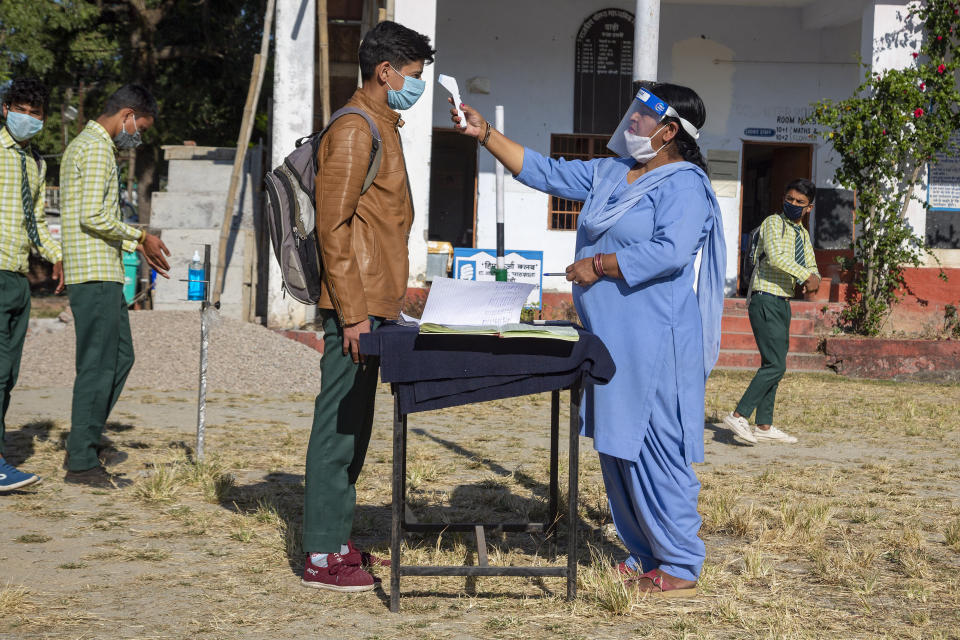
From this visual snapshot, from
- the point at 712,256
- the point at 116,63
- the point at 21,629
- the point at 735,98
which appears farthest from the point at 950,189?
the point at 116,63

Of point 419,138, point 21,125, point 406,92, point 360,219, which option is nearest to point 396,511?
point 360,219

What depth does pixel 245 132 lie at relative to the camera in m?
13.2

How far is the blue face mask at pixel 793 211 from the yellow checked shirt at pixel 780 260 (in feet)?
0.17

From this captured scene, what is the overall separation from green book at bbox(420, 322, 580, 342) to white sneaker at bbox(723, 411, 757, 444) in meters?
4.46

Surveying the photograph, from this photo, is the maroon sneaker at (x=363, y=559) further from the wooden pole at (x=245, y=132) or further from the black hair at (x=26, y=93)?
the wooden pole at (x=245, y=132)

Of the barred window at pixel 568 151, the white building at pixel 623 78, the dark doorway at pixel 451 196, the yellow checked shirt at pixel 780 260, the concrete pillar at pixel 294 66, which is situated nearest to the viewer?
the yellow checked shirt at pixel 780 260

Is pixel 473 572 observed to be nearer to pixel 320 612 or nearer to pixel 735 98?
pixel 320 612

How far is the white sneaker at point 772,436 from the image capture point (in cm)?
793

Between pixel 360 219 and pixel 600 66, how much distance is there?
12911 millimetres

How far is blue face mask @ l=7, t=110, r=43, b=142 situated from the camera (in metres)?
5.77

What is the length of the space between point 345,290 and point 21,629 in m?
1.63

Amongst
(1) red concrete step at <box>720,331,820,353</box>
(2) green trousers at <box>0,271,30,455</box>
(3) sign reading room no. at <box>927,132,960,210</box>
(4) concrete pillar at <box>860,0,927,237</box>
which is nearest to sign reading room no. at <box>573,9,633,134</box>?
(4) concrete pillar at <box>860,0,927,237</box>

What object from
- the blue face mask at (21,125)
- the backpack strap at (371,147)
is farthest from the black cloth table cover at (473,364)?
the blue face mask at (21,125)

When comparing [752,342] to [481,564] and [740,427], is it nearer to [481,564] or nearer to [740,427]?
[740,427]
